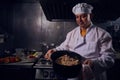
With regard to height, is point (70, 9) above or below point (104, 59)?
above

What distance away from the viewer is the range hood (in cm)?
205

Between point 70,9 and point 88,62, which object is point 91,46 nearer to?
point 88,62

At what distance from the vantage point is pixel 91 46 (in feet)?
5.43

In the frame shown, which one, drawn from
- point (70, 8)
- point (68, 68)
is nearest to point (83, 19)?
point (68, 68)

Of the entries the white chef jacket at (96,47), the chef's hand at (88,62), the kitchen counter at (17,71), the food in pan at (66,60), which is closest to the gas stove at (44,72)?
the kitchen counter at (17,71)

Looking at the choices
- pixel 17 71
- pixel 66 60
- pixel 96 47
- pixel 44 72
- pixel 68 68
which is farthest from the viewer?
pixel 17 71

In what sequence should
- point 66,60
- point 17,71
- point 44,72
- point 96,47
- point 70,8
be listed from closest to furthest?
point 66,60 < point 96,47 < point 44,72 < point 17,71 < point 70,8

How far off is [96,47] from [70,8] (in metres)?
0.71

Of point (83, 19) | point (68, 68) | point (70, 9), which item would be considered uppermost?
point (70, 9)

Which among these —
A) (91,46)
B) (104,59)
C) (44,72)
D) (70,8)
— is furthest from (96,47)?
(70,8)

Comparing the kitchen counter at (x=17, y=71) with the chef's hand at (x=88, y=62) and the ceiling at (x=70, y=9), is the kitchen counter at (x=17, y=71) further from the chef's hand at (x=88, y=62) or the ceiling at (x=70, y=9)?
the chef's hand at (x=88, y=62)

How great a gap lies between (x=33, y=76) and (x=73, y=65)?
754 millimetres

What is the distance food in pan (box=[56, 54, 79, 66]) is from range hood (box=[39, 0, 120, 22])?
66 cm

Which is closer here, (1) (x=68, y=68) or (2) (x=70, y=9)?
(1) (x=68, y=68)
